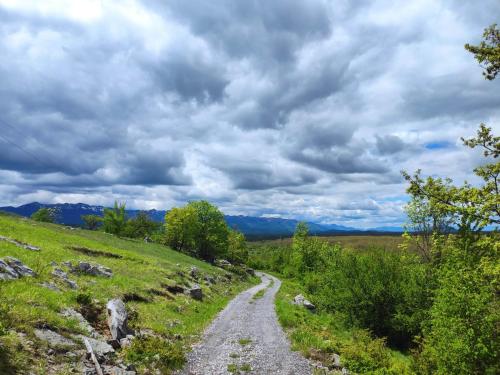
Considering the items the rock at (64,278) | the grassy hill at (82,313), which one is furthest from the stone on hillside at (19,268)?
the rock at (64,278)

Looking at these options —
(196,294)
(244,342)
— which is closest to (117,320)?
(244,342)

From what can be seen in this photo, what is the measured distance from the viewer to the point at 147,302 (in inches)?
1119

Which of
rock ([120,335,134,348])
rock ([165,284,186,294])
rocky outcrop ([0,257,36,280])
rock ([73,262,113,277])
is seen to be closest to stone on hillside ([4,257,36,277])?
rocky outcrop ([0,257,36,280])

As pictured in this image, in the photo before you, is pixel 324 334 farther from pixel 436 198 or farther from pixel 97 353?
pixel 97 353

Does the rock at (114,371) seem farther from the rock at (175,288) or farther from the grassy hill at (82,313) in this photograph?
the rock at (175,288)

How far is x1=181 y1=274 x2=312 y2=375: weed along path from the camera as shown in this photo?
18.6 meters

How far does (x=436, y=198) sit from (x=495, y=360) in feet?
29.7

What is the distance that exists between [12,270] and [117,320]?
21.2 ft

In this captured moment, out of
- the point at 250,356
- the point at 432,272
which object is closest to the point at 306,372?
the point at 250,356

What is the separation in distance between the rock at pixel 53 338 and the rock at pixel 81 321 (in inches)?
73.8

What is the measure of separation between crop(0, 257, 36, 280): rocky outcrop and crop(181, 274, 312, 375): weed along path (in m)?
10.6

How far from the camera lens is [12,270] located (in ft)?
62.0

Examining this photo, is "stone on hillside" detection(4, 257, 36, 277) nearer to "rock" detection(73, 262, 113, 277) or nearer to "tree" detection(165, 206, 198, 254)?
"rock" detection(73, 262, 113, 277)

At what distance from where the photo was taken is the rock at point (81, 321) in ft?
55.6
